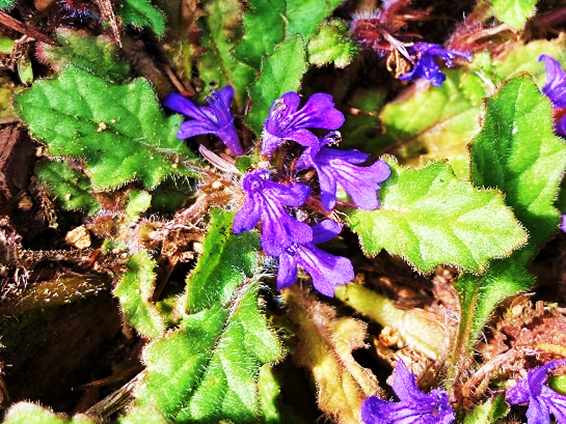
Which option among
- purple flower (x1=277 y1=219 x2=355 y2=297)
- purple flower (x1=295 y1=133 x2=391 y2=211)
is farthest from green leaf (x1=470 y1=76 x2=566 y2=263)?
purple flower (x1=277 y1=219 x2=355 y2=297)

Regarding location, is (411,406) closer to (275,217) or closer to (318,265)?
(318,265)

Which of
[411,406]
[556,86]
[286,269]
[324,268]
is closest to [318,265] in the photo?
[324,268]

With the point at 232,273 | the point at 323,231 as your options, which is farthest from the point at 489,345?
the point at 232,273

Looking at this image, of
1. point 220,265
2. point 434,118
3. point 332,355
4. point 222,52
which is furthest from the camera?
point 434,118

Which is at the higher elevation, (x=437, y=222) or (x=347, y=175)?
(x=347, y=175)

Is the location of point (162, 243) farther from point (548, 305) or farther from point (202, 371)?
point (548, 305)

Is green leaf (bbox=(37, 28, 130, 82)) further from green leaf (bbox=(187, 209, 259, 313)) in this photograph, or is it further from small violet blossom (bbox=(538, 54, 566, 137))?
small violet blossom (bbox=(538, 54, 566, 137))

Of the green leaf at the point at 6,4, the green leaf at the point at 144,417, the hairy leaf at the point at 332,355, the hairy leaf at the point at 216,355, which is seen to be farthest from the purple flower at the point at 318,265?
the green leaf at the point at 6,4
